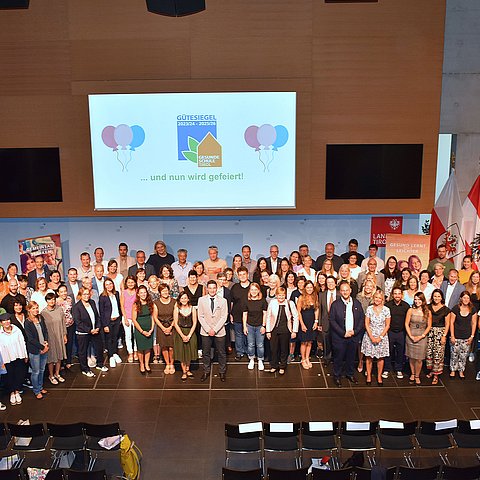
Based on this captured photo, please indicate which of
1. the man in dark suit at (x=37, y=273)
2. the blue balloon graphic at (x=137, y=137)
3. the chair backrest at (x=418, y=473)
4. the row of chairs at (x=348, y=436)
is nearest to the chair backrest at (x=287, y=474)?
the row of chairs at (x=348, y=436)

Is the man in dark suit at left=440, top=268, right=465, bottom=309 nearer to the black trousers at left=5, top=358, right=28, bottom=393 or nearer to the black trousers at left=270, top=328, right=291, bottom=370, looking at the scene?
the black trousers at left=270, top=328, right=291, bottom=370

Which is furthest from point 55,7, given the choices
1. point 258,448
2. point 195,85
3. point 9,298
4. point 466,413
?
point 466,413

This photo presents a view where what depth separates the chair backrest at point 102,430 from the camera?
7.46 meters

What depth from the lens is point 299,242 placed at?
40.7 feet

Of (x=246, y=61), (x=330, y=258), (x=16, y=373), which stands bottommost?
(x=16, y=373)

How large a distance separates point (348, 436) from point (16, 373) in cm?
507

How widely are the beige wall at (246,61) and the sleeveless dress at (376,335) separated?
3238 mm

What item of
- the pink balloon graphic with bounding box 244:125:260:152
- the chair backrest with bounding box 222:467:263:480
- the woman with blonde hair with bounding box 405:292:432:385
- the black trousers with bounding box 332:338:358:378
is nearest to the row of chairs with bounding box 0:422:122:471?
the chair backrest with bounding box 222:467:263:480

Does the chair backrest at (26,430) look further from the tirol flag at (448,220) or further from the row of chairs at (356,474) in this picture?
the tirol flag at (448,220)

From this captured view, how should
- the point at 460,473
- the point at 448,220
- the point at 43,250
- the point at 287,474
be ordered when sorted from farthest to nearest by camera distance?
the point at 448,220
the point at 43,250
the point at 460,473
the point at 287,474

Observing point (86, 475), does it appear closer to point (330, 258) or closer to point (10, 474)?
point (10, 474)

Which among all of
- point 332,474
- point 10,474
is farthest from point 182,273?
point 332,474

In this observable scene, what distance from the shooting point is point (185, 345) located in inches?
386

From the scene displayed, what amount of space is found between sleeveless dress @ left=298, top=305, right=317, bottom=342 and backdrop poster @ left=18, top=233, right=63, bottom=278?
5.07m
